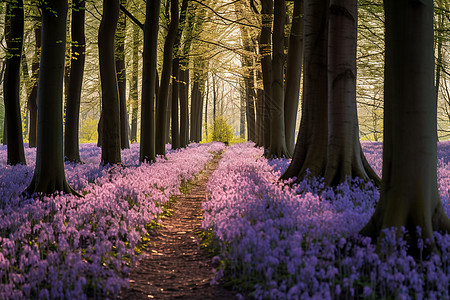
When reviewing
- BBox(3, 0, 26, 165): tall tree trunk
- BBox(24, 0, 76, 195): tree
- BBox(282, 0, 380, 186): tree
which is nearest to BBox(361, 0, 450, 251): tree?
BBox(282, 0, 380, 186): tree

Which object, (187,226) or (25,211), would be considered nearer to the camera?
(25,211)

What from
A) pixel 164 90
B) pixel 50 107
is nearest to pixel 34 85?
pixel 164 90

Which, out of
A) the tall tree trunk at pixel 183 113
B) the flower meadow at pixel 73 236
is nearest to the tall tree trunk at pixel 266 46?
the tall tree trunk at pixel 183 113

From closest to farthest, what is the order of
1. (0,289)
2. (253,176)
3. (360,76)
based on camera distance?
1. (0,289)
2. (253,176)
3. (360,76)

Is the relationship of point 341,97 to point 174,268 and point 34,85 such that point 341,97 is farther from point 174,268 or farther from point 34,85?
point 34,85

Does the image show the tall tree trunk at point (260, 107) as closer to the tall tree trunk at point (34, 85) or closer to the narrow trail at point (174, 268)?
the tall tree trunk at point (34, 85)

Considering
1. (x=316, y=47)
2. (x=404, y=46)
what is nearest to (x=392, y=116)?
(x=404, y=46)

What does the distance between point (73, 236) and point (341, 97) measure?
6.05 metres

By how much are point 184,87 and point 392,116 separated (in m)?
27.0

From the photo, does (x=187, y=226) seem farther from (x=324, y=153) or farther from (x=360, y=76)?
(x=360, y=76)

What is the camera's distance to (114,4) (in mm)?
13172

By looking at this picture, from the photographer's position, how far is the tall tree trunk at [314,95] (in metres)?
9.34

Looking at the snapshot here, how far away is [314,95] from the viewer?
964cm

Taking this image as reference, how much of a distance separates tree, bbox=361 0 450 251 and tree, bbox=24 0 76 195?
22.2 feet
